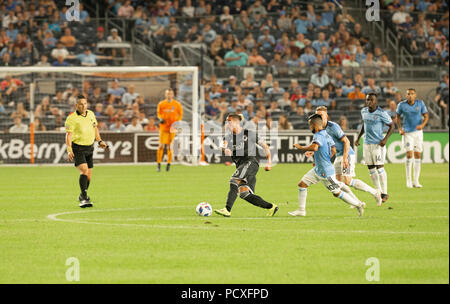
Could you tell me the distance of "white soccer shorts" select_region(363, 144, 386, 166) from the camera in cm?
1738

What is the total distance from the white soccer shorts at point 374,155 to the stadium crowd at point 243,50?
507 inches

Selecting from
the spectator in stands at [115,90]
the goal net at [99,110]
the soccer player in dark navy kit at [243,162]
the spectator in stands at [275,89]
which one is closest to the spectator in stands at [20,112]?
the goal net at [99,110]

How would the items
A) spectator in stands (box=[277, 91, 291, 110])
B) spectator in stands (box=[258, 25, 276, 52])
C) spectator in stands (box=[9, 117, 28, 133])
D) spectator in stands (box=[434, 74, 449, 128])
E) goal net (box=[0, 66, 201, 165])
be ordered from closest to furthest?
goal net (box=[0, 66, 201, 165])
spectator in stands (box=[9, 117, 28, 133])
spectator in stands (box=[277, 91, 291, 110])
spectator in stands (box=[434, 74, 449, 128])
spectator in stands (box=[258, 25, 276, 52])

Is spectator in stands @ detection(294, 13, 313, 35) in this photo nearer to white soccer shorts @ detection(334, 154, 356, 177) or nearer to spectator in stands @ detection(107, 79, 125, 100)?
spectator in stands @ detection(107, 79, 125, 100)

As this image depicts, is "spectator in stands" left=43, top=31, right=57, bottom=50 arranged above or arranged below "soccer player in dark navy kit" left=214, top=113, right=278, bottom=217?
above

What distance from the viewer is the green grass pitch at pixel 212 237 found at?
29.5ft

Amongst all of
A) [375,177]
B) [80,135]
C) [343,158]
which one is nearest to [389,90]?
[375,177]

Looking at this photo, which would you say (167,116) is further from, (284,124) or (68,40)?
(68,40)

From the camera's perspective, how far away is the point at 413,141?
20953 millimetres


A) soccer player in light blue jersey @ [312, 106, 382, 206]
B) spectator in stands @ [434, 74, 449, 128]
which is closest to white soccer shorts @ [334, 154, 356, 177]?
soccer player in light blue jersey @ [312, 106, 382, 206]

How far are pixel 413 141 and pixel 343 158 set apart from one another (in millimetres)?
6603
